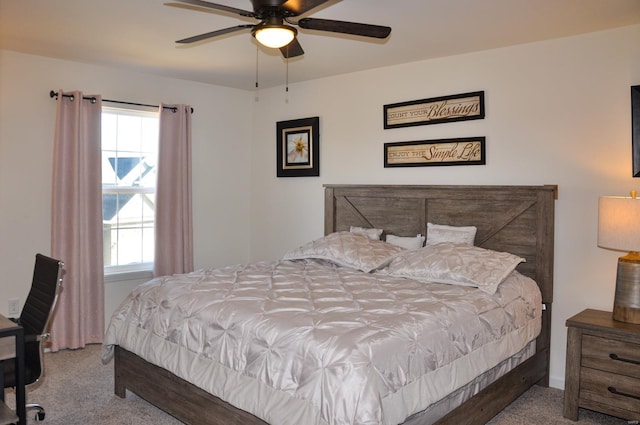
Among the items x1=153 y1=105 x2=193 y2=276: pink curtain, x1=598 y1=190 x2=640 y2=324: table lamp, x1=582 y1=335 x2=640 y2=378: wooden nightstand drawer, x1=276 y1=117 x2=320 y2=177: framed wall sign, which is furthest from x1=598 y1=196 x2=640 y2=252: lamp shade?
x1=153 y1=105 x2=193 y2=276: pink curtain

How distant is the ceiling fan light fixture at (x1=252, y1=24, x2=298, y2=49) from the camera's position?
2.53 m

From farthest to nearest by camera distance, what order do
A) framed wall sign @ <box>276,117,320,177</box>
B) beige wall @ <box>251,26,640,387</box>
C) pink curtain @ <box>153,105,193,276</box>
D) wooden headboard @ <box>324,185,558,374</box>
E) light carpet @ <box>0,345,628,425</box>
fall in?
framed wall sign @ <box>276,117,320,177</box>, pink curtain @ <box>153,105,193,276</box>, wooden headboard @ <box>324,185,558,374</box>, beige wall @ <box>251,26,640,387</box>, light carpet @ <box>0,345,628,425</box>

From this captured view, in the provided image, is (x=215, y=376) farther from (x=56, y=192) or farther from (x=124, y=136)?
(x=124, y=136)

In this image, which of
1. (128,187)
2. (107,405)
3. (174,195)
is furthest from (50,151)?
(107,405)

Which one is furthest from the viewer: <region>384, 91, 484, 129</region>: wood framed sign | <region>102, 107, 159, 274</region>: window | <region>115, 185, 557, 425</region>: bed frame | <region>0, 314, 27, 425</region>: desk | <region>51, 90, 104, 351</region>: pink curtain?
<region>102, 107, 159, 274</region>: window

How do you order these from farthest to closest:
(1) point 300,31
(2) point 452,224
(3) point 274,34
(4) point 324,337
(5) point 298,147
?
(5) point 298,147
(2) point 452,224
(1) point 300,31
(3) point 274,34
(4) point 324,337

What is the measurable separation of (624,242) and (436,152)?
161 cm

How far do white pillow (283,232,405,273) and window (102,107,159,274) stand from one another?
166 centimetres

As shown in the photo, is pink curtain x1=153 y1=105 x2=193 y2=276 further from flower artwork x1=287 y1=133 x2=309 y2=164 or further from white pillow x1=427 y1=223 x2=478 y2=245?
white pillow x1=427 y1=223 x2=478 y2=245

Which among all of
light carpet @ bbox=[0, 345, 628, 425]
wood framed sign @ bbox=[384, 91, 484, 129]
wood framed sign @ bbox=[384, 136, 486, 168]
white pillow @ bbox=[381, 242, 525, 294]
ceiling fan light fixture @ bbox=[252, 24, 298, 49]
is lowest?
light carpet @ bbox=[0, 345, 628, 425]

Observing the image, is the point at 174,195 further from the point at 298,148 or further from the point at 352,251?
the point at 352,251

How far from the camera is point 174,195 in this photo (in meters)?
4.82

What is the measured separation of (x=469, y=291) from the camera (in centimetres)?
296

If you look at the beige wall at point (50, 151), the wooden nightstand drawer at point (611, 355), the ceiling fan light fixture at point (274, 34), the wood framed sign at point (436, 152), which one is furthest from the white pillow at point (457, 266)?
the beige wall at point (50, 151)
